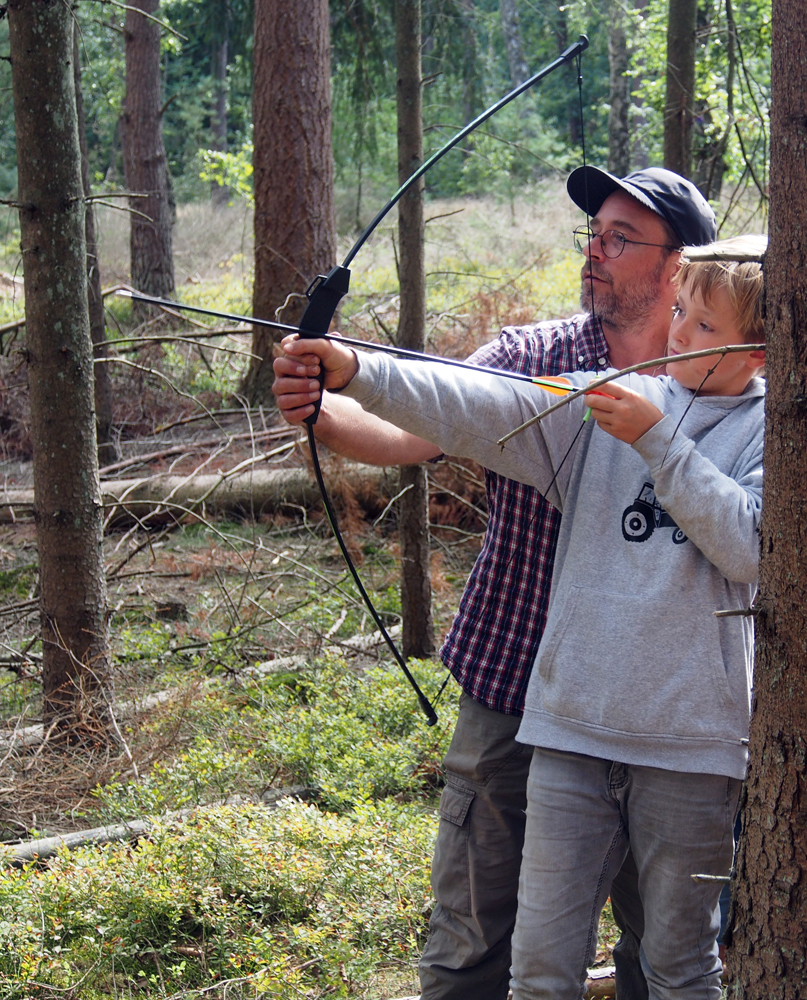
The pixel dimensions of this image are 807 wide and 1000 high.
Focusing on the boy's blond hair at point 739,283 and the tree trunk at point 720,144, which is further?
the tree trunk at point 720,144

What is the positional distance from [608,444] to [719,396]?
0.77 feet

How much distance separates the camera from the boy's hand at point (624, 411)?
1.69 metres

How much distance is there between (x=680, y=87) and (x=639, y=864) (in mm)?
4335

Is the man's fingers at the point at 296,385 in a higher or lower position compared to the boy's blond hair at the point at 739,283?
lower

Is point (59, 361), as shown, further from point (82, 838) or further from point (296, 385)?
point (296, 385)

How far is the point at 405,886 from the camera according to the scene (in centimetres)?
281

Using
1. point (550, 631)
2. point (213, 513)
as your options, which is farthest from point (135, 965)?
point (213, 513)

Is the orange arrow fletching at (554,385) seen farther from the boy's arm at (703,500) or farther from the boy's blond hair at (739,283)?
the boy's blond hair at (739,283)

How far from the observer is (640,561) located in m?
1.86

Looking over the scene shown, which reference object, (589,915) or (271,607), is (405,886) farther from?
(271,607)

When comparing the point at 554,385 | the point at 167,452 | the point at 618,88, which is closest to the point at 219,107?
the point at 618,88

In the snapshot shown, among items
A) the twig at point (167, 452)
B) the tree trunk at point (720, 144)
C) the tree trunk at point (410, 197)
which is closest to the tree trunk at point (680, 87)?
the tree trunk at point (720, 144)

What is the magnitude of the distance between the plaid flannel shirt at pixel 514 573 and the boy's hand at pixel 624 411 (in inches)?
18.6

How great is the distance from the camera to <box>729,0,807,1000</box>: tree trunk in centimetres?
138
